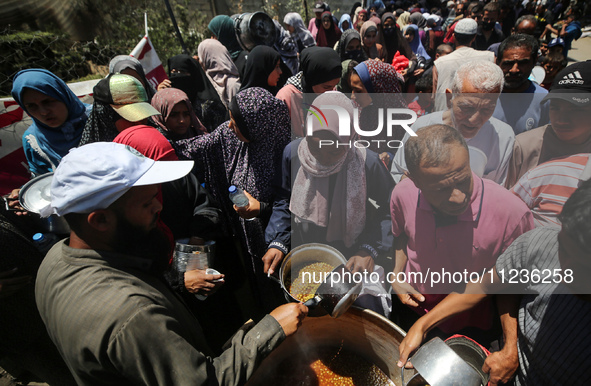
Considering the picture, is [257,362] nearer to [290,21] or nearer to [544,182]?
[544,182]

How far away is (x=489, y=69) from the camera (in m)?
2.23

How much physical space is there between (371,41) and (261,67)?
3364 millimetres

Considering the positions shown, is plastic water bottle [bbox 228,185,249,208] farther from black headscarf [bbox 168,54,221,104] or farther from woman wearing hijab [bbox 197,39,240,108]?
black headscarf [bbox 168,54,221,104]

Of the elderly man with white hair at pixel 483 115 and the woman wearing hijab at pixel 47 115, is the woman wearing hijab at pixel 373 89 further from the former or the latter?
the woman wearing hijab at pixel 47 115

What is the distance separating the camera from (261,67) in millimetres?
3670

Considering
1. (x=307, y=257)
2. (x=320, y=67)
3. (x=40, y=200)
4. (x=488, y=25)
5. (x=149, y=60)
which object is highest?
(x=149, y=60)

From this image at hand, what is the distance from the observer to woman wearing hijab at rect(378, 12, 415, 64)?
6406 millimetres

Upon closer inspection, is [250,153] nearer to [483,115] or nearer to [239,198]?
[239,198]

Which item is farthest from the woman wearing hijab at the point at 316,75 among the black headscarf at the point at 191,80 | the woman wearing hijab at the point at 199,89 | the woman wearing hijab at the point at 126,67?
the woman wearing hijab at the point at 126,67

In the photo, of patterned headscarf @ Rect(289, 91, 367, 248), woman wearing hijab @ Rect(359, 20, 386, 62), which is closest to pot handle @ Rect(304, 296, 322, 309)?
patterned headscarf @ Rect(289, 91, 367, 248)

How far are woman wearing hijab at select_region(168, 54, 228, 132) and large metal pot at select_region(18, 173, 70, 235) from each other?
2.35 m

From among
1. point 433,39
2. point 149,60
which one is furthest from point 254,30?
point 433,39


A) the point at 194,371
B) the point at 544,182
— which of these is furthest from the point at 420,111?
the point at 194,371

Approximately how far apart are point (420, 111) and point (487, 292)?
3.01m
